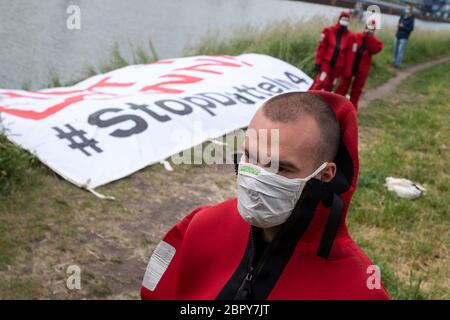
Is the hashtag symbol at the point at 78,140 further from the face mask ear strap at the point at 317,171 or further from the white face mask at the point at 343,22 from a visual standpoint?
the white face mask at the point at 343,22

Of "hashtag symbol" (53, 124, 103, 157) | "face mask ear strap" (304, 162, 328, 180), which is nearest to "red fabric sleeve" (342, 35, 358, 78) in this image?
"hashtag symbol" (53, 124, 103, 157)

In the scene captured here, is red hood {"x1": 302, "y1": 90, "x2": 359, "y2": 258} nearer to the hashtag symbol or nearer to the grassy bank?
the grassy bank

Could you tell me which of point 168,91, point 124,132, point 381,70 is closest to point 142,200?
point 124,132

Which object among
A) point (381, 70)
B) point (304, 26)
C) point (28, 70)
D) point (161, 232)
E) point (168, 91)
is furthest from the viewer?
point (381, 70)

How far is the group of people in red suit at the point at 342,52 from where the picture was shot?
8844 mm

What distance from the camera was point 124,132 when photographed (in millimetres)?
6250

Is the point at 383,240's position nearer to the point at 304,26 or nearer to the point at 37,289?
the point at 37,289

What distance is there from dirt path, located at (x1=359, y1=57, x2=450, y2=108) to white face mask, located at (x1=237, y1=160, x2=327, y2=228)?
9.97 metres

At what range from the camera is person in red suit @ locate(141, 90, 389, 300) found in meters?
1.74

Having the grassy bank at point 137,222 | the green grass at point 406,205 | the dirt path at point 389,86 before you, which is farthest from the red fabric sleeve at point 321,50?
the dirt path at point 389,86

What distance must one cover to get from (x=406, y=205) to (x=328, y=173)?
4.30m

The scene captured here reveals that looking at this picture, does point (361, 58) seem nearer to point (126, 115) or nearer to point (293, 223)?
point (126, 115)

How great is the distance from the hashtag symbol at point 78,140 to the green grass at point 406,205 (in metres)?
2.49
